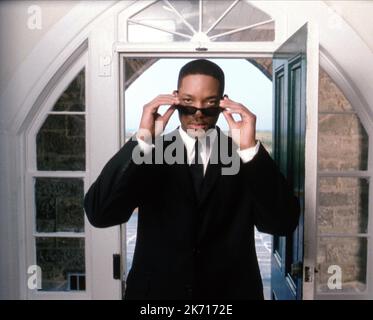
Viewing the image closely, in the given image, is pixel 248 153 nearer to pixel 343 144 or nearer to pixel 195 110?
pixel 195 110

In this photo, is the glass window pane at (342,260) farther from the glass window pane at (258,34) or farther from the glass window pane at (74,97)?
the glass window pane at (74,97)

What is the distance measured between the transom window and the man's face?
439mm

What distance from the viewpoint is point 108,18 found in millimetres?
2385

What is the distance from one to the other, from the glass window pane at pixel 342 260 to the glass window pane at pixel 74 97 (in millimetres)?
1655

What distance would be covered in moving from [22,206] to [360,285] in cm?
207

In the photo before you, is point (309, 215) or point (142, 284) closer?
point (309, 215)

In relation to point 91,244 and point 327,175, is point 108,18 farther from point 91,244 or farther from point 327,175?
point 327,175

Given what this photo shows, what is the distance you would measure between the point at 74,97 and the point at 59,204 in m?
0.65

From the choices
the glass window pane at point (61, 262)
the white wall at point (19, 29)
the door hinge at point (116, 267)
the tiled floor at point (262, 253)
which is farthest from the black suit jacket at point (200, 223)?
the tiled floor at point (262, 253)

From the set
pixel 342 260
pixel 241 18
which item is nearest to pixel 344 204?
pixel 342 260

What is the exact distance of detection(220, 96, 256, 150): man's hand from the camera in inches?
72.8

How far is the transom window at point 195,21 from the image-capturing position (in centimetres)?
242

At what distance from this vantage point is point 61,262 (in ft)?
8.61

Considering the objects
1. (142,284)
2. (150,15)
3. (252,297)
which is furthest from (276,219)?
(150,15)
